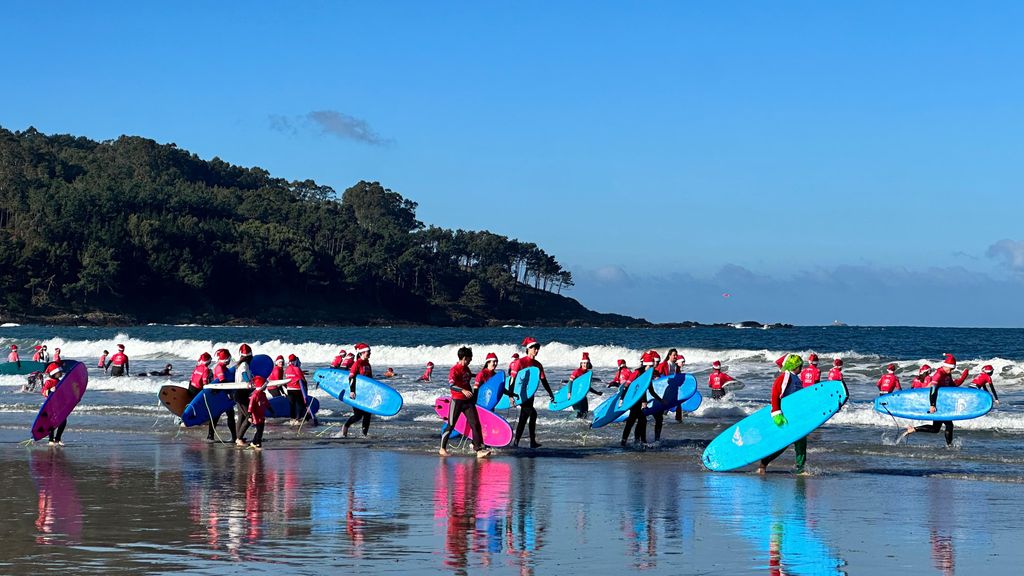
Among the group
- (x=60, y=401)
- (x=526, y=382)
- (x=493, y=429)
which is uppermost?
(x=526, y=382)

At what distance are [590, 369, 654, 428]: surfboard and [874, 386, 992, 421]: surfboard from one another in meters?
4.24

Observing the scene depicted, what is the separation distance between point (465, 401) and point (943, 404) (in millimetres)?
8171

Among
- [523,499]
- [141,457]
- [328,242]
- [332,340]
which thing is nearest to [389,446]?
[141,457]

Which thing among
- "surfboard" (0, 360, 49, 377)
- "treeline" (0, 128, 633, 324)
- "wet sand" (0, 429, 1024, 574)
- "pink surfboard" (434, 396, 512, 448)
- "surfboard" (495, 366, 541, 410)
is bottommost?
"wet sand" (0, 429, 1024, 574)

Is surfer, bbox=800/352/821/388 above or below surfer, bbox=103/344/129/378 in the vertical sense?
above

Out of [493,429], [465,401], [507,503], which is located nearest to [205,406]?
[493,429]

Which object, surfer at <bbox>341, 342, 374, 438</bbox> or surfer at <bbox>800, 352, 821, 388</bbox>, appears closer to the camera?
surfer at <bbox>800, 352, 821, 388</bbox>

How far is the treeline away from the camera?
5182 inches

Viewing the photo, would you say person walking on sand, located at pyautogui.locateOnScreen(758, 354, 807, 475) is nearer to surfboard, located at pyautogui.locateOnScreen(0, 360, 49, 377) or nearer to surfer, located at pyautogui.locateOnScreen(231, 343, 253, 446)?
surfer, located at pyautogui.locateOnScreen(231, 343, 253, 446)

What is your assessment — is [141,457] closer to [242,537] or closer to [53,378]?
[53,378]

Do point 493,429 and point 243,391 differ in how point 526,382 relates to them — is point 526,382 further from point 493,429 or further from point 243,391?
point 243,391

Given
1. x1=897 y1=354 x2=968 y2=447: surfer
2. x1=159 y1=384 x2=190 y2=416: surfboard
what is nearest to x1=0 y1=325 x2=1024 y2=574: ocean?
x1=897 y1=354 x2=968 y2=447: surfer

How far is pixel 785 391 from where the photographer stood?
16000mm

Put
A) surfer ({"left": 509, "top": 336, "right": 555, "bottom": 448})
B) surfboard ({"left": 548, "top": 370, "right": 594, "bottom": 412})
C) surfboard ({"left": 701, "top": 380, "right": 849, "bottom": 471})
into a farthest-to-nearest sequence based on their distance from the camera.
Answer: surfboard ({"left": 548, "top": 370, "right": 594, "bottom": 412}) → surfer ({"left": 509, "top": 336, "right": 555, "bottom": 448}) → surfboard ({"left": 701, "top": 380, "right": 849, "bottom": 471})
